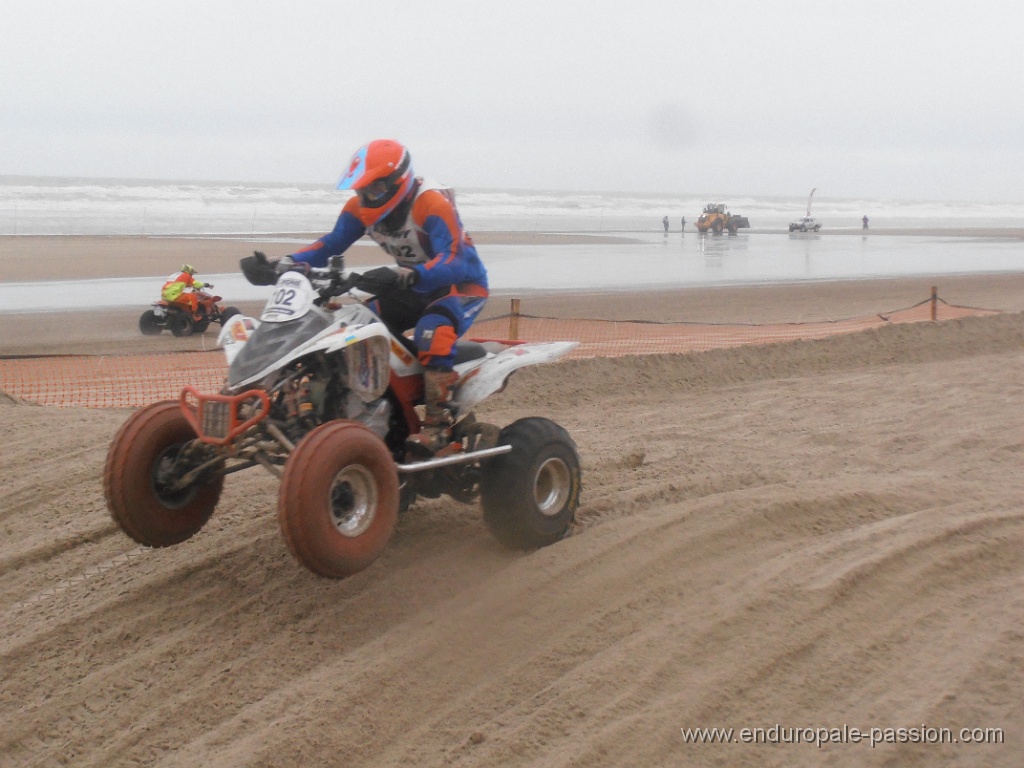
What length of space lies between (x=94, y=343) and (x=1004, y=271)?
1031 inches

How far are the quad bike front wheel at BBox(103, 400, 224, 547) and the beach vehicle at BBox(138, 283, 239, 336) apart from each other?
11308 millimetres

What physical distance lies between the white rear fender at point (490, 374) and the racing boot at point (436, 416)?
0.07 meters

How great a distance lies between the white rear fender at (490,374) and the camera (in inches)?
205

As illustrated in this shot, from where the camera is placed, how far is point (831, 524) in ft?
18.4

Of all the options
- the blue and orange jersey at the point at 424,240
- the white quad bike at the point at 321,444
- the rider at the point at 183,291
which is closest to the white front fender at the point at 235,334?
the white quad bike at the point at 321,444

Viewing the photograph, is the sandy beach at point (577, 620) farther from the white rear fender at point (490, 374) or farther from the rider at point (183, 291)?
the rider at point (183, 291)

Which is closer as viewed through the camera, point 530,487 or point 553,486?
point 530,487

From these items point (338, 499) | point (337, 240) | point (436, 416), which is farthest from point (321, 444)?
point (337, 240)

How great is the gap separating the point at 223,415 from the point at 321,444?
517 mm

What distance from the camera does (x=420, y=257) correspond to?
5.21 m

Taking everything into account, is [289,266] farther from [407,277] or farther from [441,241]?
[441,241]

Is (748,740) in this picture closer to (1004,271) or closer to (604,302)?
(604,302)

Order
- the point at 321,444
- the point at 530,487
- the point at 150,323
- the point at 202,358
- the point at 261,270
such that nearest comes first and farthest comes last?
1. the point at 321,444
2. the point at 261,270
3. the point at 530,487
4. the point at 202,358
5. the point at 150,323

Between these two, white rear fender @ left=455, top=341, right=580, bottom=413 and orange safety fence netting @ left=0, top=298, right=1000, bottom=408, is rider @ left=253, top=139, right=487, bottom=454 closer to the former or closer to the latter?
white rear fender @ left=455, top=341, right=580, bottom=413
